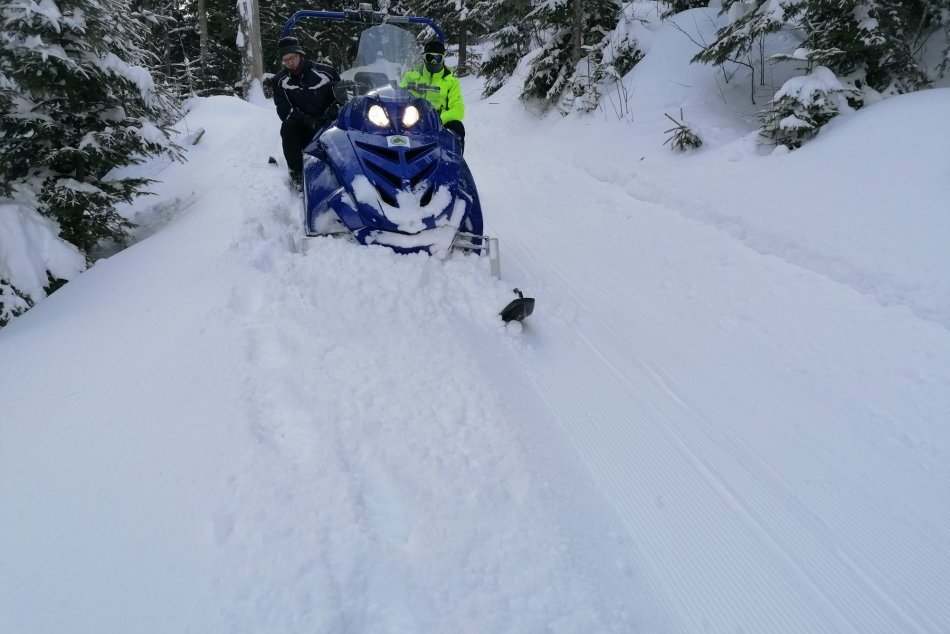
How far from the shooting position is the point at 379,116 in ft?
13.9

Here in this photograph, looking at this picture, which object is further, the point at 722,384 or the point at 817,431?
the point at 722,384

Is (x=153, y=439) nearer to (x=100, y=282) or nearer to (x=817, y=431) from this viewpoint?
(x=100, y=282)

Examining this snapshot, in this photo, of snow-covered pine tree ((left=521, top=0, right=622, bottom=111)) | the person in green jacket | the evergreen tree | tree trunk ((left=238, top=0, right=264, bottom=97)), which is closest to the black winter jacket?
the person in green jacket

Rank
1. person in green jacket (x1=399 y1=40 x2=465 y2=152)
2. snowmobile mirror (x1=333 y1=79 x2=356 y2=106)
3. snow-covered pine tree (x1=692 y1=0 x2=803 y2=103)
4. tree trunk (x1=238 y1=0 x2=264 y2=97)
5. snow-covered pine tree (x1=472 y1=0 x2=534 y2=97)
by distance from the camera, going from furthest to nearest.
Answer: tree trunk (x1=238 y1=0 x2=264 y2=97) < snow-covered pine tree (x1=472 y1=0 x2=534 y2=97) < snow-covered pine tree (x1=692 y1=0 x2=803 y2=103) < person in green jacket (x1=399 y1=40 x2=465 y2=152) < snowmobile mirror (x1=333 y1=79 x2=356 y2=106)

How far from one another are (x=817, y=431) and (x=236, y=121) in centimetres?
1170

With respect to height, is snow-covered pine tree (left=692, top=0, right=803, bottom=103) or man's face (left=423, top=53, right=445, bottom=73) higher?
snow-covered pine tree (left=692, top=0, right=803, bottom=103)

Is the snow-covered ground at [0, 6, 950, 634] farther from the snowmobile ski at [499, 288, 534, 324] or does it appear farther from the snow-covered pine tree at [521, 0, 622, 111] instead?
the snow-covered pine tree at [521, 0, 622, 111]

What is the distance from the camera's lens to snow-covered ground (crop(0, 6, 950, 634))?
170 cm

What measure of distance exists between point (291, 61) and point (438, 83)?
1540 mm

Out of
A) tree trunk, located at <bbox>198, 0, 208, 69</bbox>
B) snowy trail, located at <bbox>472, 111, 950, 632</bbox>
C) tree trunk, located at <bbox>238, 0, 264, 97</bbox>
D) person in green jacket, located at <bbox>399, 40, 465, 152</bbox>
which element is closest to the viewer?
snowy trail, located at <bbox>472, 111, 950, 632</bbox>

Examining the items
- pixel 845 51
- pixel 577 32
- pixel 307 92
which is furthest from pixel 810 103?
pixel 577 32

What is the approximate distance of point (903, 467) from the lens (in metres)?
2.39

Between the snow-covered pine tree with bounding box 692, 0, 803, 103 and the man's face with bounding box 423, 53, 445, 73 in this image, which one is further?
the snow-covered pine tree with bounding box 692, 0, 803, 103

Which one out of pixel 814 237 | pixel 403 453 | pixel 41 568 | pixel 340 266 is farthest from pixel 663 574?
pixel 814 237
